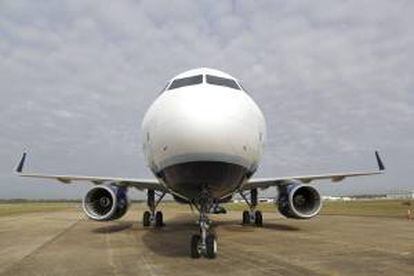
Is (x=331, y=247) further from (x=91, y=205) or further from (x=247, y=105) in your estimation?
(x=91, y=205)

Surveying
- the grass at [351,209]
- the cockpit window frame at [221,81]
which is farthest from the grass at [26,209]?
the cockpit window frame at [221,81]

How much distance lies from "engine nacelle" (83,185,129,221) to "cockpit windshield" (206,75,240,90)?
28.0 feet

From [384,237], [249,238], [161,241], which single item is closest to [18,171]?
[161,241]

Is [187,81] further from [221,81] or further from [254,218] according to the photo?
[254,218]

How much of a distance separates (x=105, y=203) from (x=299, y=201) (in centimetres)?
758

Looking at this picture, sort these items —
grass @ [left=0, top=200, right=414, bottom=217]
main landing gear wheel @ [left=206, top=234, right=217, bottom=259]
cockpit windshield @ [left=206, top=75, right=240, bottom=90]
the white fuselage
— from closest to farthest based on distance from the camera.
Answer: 1. the white fuselage
2. main landing gear wheel @ [left=206, top=234, right=217, bottom=259]
3. cockpit windshield @ [left=206, top=75, right=240, bottom=90]
4. grass @ [left=0, top=200, right=414, bottom=217]

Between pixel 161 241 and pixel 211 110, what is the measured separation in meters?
7.25

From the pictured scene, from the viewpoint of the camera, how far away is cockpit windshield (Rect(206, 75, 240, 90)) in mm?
10922

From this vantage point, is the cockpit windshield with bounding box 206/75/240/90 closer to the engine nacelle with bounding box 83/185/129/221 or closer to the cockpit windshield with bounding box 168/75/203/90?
the cockpit windshield with bounding box 168/75/203/90

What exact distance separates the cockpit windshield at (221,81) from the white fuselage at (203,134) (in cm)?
21

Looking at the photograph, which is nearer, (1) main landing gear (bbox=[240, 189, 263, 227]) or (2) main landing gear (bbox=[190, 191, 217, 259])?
(2) main landing gear (bbox=[190, 191, 217, 259])

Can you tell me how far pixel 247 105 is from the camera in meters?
10.8

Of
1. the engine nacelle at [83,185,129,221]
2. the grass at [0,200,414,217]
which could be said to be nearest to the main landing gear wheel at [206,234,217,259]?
the engine nacelle at [83,185,129,221]

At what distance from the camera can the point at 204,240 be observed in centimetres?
1101
